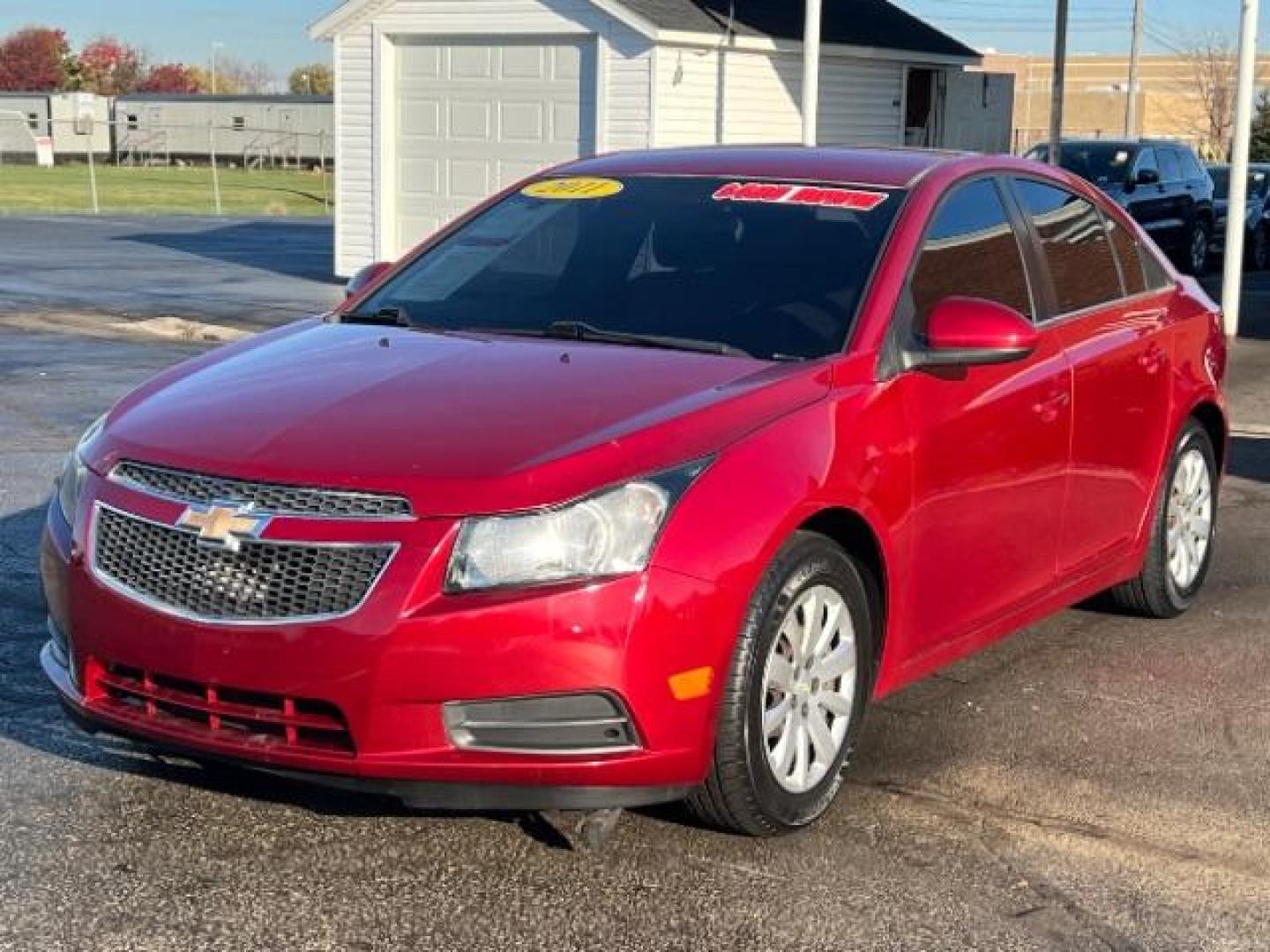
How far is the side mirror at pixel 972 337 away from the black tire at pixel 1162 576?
1.77 m

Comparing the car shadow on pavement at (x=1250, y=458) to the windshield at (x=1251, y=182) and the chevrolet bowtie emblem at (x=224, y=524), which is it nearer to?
the chevrolet bowtie emblem at (x=224, y=524)

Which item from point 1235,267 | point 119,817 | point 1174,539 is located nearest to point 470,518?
point 119,817

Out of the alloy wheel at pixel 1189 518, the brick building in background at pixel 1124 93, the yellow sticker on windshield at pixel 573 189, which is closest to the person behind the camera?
the yellow sticker on windshield at pixel 573 189

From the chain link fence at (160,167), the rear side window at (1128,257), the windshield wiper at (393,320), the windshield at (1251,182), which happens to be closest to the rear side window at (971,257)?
the rear side window at (1128,257)

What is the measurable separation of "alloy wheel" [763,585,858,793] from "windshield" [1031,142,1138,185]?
18.5 meters

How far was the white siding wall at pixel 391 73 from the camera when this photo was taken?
1941cm

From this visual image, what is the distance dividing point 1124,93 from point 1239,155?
208 feet

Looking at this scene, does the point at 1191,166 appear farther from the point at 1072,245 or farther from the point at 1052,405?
the point at 1052,405

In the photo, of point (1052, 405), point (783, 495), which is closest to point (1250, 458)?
point (1052, 405)

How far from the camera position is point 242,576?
4078 mm

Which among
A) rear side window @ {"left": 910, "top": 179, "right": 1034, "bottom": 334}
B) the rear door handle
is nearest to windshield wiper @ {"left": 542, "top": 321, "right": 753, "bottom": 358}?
rear side window @ {"left": 910, "top": 179, "right": 1034, "bottom": 334}

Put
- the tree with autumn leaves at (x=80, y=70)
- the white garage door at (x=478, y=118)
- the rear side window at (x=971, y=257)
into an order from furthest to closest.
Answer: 1. the tree with autumn leaves at (x=80, y=70)
2. the white garage door at (x=478, y=118)
3. the rear side window at (x=971, y=257)

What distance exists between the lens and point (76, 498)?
14.9ft

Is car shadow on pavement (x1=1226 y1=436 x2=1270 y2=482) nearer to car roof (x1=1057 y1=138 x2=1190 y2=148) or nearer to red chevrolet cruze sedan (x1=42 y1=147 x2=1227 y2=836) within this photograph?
red chevrolet cruze sedan (x1=42 y1=147 x2=1227 y2=836)
